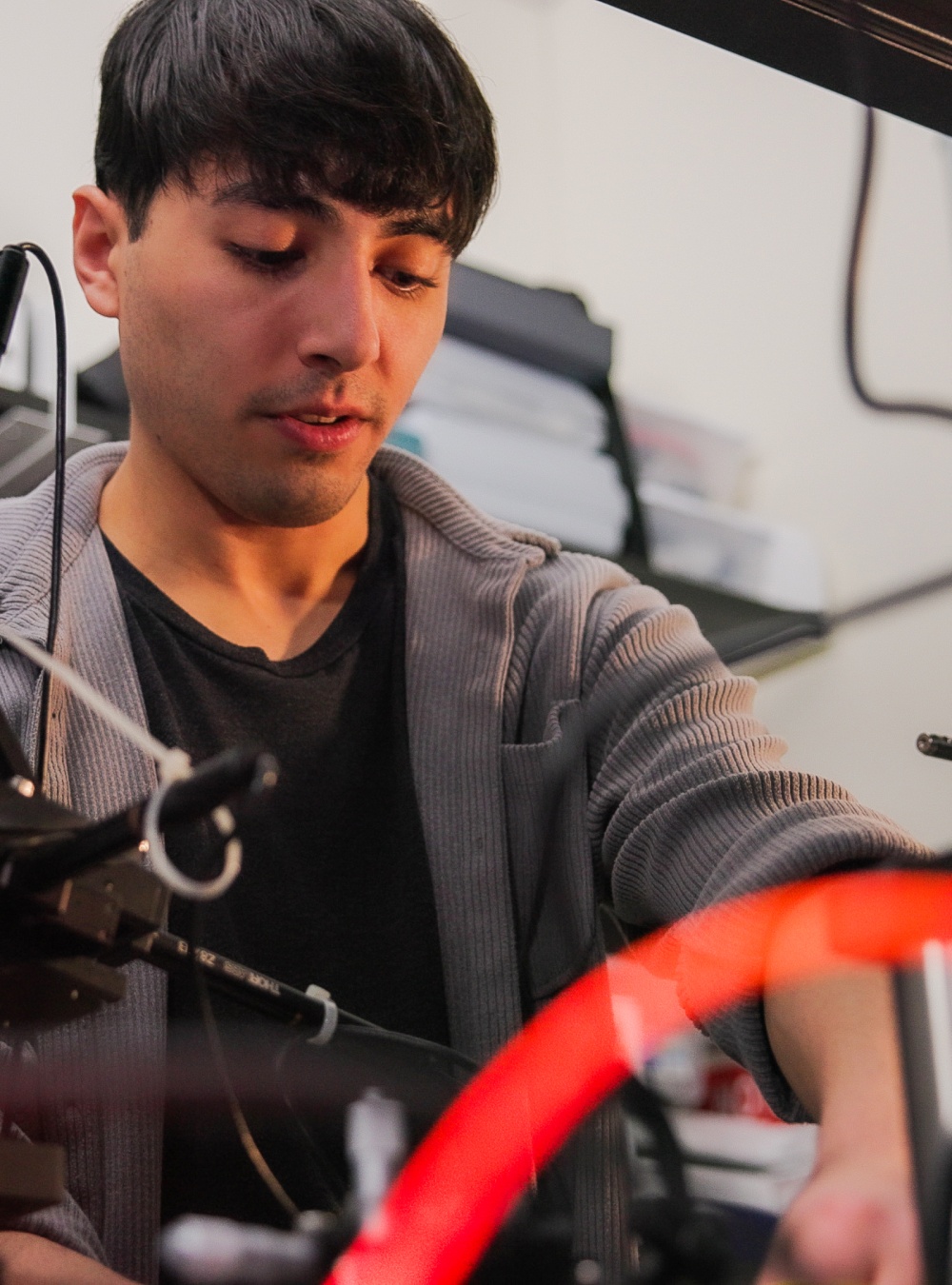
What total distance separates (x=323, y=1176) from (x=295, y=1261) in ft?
1.18

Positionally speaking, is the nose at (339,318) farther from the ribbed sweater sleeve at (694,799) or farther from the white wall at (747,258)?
the white wall at (747,258)

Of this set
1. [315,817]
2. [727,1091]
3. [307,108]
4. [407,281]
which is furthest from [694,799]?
[727,1091]

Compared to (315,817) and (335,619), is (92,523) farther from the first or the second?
(315,817)

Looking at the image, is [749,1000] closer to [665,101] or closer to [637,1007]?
[637,1007]

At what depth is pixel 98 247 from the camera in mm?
1217

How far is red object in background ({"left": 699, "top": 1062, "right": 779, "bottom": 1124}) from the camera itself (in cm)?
199

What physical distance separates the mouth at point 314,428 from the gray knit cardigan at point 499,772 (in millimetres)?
229

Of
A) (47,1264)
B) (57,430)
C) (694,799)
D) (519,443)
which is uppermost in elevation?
(519,443)

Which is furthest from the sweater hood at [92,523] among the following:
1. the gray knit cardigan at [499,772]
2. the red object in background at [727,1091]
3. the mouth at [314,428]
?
the red object in background at [727,1091]

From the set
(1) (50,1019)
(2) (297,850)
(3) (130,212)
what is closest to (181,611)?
(2) (297,850)

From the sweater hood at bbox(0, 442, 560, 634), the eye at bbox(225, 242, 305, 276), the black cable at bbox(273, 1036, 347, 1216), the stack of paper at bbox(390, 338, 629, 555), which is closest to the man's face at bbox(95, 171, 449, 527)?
the eye at bbox(225, 242, 305, 276)

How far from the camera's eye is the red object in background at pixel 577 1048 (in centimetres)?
60

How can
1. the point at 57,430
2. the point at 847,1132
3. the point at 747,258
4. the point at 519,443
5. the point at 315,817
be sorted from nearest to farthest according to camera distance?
the point at 847,1132
the point at 57,430
the point at 315,817
the point at 519,443
the point at 747,258

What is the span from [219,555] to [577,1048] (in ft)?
1.74
